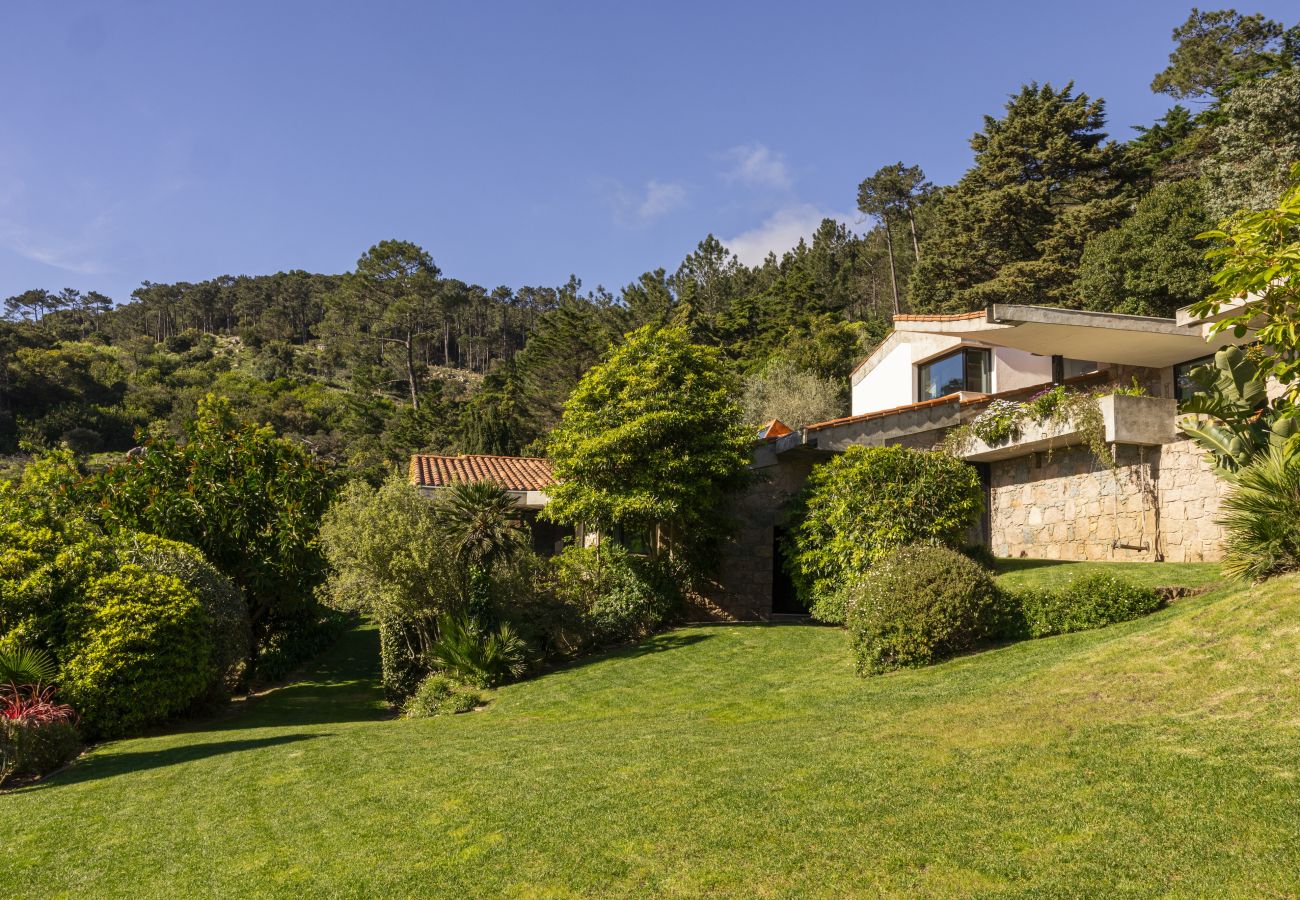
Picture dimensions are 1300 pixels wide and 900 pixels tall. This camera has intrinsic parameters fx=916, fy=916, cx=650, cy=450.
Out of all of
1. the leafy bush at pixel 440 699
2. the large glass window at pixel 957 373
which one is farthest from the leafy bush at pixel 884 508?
the large glass window at pixel 957 373

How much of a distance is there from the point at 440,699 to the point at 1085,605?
1202 cm

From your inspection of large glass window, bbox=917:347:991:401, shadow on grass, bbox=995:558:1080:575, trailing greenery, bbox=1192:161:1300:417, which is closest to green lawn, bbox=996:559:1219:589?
shadow on grass, bbox=995:558:1080:575

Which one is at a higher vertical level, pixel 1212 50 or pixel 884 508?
pixel 1212 50

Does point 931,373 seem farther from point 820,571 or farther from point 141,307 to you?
point 141,307

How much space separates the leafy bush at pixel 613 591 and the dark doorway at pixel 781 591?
3297 mm

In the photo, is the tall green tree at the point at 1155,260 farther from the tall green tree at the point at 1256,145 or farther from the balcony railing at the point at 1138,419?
the balcony railing at the point at 1138,419

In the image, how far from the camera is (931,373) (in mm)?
30219

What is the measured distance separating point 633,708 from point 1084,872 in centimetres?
1042

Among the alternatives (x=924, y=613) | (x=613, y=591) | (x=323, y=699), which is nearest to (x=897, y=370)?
(x=613, y=591)

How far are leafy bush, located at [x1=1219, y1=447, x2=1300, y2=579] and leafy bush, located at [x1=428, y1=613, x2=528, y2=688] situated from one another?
13075mm

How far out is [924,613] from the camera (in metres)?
14.7

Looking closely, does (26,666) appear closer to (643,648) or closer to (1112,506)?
(643,648)

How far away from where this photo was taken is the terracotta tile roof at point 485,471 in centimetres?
2650

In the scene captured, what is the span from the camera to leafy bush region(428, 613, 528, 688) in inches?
756
